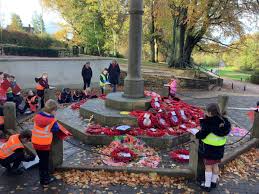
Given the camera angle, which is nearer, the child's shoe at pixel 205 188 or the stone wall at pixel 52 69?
the child's shoe at pixel 205 188

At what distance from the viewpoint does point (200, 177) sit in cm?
687

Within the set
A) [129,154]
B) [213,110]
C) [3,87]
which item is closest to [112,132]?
[129,154]

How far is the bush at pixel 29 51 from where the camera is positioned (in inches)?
943

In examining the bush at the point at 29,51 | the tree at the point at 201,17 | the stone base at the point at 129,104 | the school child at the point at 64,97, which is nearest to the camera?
the stone base at the point at 129,104

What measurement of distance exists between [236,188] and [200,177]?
79 centimetres

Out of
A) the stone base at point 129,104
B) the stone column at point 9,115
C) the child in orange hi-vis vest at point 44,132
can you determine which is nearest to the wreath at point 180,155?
the stone base at point 129,104

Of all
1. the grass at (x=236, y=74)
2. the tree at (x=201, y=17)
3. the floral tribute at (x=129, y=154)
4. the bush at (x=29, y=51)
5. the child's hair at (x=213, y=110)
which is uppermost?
the tree at (x=201, y=17)

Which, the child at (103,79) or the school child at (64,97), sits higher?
the child at (103,79)

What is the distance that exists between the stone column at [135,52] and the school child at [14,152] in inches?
191

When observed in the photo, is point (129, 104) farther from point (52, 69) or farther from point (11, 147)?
point (52, 69)

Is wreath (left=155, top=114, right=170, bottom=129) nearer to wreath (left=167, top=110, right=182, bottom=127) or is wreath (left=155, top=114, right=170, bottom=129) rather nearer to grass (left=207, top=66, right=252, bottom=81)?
wreath (left=167, top=110, right=182, bottom=127)

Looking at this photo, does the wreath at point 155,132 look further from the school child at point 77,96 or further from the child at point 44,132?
the school child at point 77,96

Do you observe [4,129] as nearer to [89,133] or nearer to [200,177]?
[89,133]

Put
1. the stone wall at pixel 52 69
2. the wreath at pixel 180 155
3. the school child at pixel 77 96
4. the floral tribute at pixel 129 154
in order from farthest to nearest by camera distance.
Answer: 1. the stone wall at pixel 52 69
2. the school child at pixel 77 96
3. the wreath at pixel 180 155
4. the floral tribute at pixel 129 154
